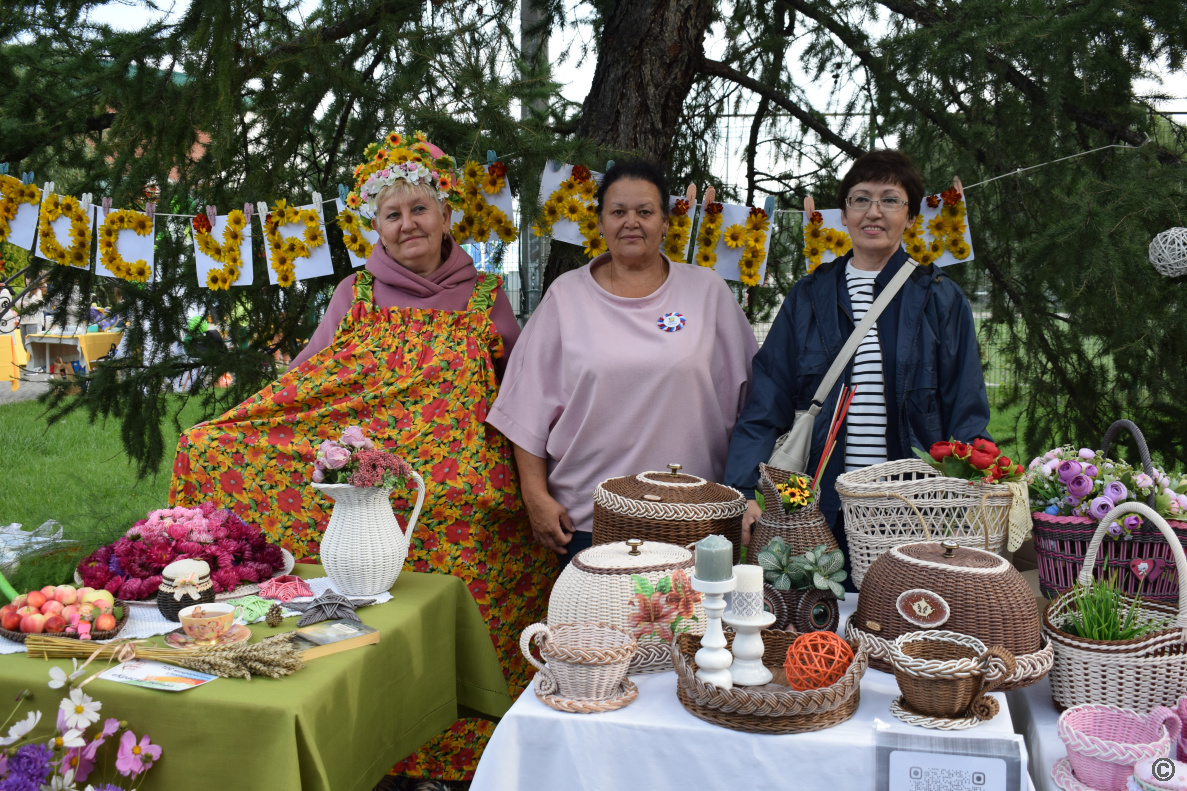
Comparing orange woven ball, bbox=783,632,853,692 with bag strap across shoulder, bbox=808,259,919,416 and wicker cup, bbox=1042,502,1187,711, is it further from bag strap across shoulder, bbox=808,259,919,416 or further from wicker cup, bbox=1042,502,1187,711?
bag strap across shoulder, bbox=808,259,919,416

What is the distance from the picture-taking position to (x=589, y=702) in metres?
1.61

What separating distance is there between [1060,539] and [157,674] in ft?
6.17

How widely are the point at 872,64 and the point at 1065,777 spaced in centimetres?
311

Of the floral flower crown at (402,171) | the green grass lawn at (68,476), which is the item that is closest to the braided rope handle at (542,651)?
the floral flower crown at (402,171)

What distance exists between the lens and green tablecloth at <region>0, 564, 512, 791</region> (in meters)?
1.69

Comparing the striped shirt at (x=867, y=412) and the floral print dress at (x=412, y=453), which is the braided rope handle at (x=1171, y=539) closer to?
the striped shirt at (x=867, y=412)

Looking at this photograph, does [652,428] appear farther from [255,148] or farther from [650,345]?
[255,148]

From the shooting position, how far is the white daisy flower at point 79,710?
167 centimetres

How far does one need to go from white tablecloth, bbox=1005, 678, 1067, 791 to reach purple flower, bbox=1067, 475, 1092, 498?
408mm

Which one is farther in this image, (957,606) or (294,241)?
(294,241)

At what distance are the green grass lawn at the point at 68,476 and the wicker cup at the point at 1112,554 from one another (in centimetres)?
438

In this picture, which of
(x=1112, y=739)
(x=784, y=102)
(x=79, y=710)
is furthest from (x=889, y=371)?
(x=784, y=102)

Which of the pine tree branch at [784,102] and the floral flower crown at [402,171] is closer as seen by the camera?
the floral flower crown at [402,171]

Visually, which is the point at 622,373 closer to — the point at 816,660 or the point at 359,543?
the point at 359,543
